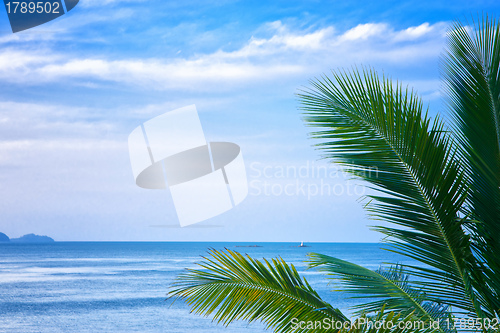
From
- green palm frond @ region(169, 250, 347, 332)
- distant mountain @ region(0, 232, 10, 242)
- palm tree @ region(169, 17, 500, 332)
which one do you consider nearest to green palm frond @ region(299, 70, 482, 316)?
palm tree @ region(169, 17, 500, 332)

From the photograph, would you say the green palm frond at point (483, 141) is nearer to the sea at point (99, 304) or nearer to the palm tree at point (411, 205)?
the palm tree at point (411, 205)

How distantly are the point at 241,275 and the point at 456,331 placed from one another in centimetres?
168

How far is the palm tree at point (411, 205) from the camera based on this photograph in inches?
137

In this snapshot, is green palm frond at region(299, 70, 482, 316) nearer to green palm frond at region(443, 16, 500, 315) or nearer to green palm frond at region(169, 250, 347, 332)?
green palm frond at region(443, 16, 500, 315)

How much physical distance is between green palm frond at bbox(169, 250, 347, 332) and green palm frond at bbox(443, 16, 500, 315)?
48.1 inches

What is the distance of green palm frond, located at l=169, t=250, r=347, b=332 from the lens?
3.59 m

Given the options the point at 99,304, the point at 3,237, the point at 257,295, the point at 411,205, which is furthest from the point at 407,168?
the point at 3,237

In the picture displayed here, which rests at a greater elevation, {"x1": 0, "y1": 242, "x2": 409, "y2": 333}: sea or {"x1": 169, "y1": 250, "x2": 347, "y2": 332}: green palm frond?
{"x1": 169, "y1": 250, "x2": 347, "y2": 332}: green palm frond

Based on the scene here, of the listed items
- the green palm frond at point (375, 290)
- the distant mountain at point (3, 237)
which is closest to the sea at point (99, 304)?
the green palm frond at point (375, 290)

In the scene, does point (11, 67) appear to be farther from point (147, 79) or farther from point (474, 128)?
point (474, 128)

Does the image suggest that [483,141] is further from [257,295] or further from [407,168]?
[257,295]

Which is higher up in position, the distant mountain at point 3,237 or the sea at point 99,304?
the sea at point 99,304

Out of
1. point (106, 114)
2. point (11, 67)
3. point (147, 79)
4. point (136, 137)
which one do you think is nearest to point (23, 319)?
point (136, 137)

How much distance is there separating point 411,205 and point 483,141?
2.62ft
